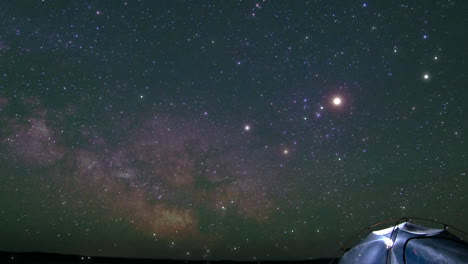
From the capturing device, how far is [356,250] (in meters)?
5.95

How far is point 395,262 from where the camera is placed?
513 centimetres

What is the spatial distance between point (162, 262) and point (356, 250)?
44.3 m

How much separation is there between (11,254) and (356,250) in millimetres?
46224

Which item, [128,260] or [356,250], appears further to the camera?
[128,260]

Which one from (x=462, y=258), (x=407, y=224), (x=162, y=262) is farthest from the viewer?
(x=162, y=262)

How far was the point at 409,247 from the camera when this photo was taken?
5.03 meters

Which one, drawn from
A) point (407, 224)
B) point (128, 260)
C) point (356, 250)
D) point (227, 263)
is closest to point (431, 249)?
point (407, 224)

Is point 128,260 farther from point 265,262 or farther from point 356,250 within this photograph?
point 356,250

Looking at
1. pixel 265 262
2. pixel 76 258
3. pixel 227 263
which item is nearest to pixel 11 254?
pixel 76 258

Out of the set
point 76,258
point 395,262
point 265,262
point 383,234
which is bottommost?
point 265,262

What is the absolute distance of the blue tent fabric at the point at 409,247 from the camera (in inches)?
178

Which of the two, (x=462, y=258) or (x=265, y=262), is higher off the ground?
(x=462, y=258)

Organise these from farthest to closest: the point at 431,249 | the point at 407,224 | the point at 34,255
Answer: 1. the point at 34,255
2. the point at 407,224
3. the point at 431,249

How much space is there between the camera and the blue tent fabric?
4.53 m
